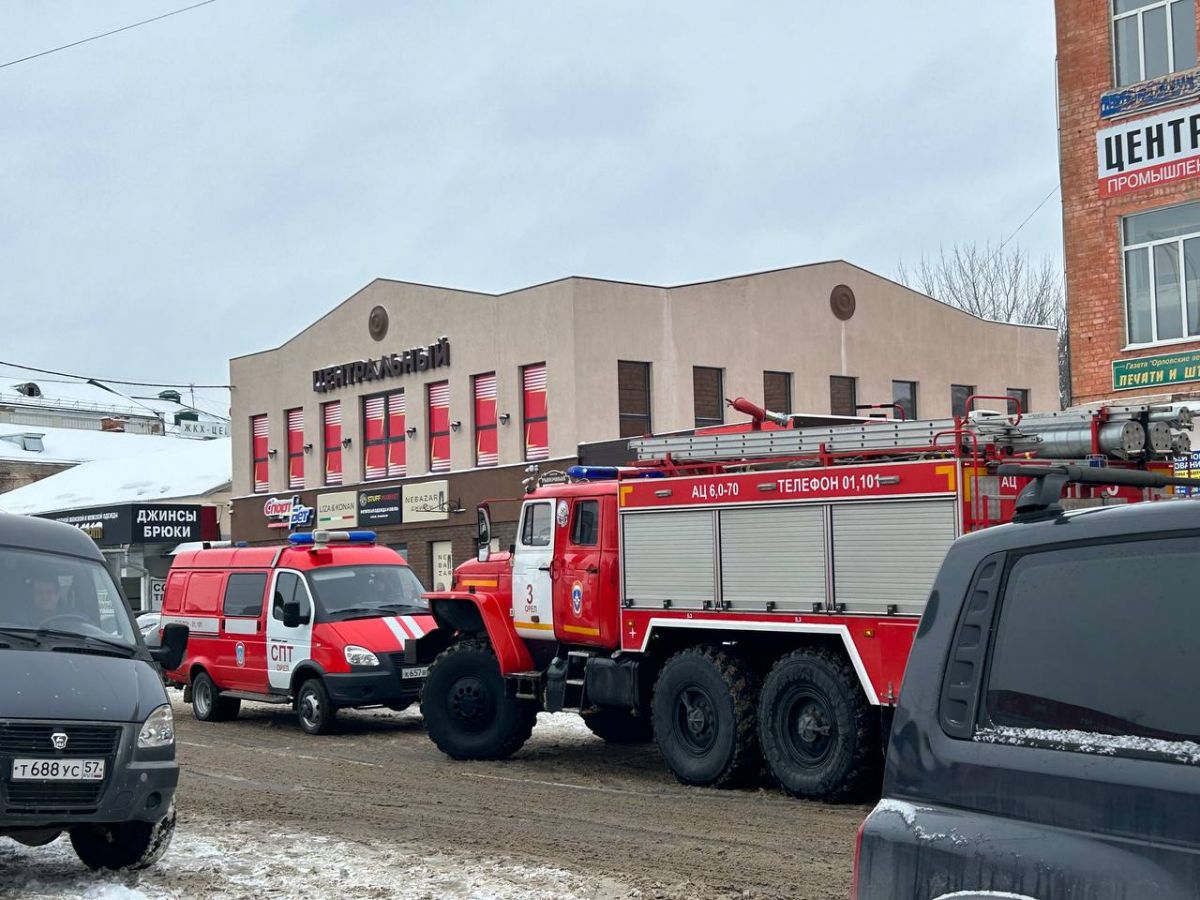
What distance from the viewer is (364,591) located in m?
18.5

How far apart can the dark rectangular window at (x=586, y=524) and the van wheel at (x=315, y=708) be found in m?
4.80

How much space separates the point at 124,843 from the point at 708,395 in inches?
1086

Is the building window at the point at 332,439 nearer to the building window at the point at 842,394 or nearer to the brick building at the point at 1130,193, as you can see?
the building window at the point at 842,394

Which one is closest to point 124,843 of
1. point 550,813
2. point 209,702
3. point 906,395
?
point 550,813

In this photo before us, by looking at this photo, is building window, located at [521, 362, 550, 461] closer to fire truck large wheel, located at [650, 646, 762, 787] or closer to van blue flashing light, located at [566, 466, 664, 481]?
van blue flashing light, located at [566, 466, 664, 481]

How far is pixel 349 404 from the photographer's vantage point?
4025 cm

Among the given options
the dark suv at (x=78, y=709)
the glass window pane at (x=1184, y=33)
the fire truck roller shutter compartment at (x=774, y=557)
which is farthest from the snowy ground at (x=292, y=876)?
the glass window pane at (x=1184, y=33)

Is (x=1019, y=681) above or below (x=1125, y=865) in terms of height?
above

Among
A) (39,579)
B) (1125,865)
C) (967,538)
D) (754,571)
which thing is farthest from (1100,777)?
(754,571)

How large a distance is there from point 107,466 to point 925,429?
188 ft

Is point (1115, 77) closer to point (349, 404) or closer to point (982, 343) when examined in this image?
point (982, 343)

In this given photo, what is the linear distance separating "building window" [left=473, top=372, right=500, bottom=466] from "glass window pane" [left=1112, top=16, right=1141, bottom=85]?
1879 cm

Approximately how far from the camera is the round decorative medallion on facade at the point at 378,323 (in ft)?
128

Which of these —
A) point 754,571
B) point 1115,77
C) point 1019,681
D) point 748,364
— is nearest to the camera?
point 1019,681
